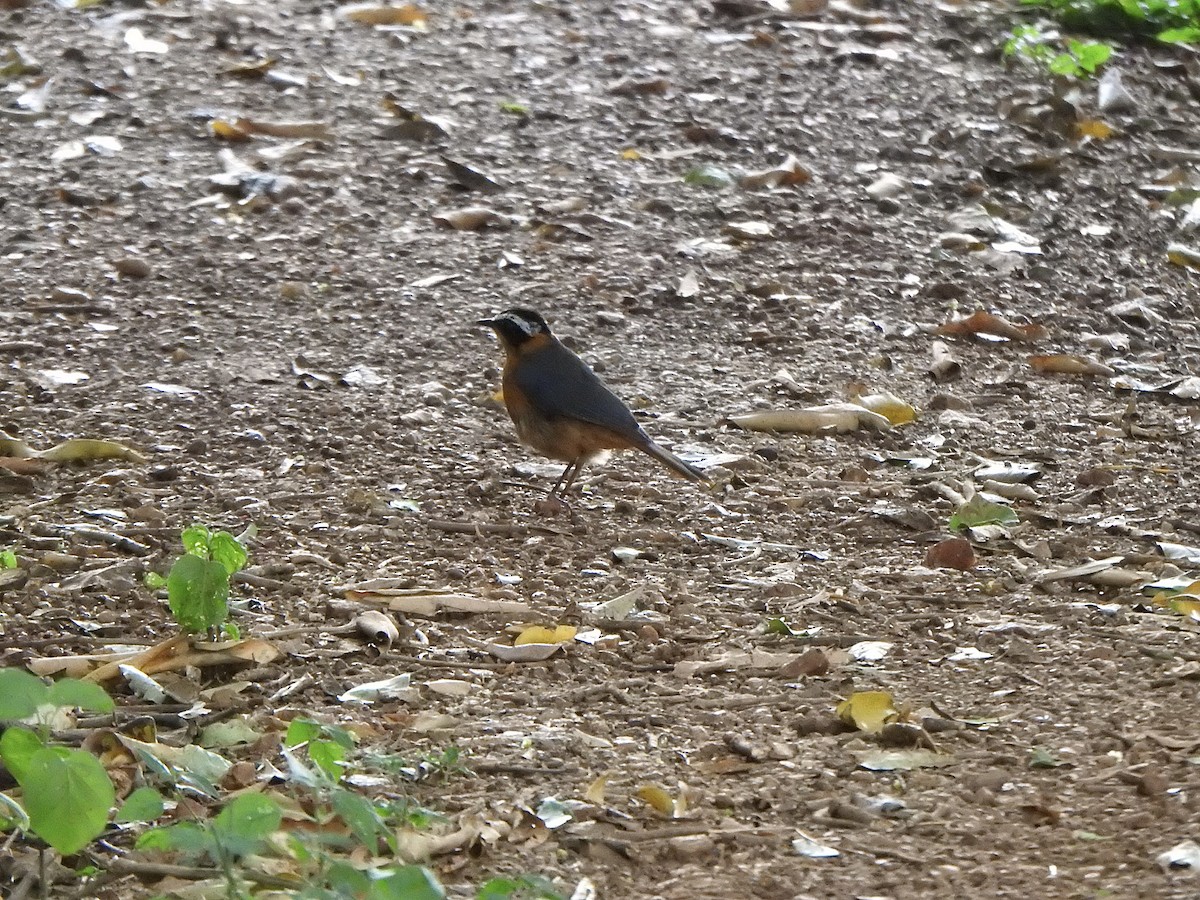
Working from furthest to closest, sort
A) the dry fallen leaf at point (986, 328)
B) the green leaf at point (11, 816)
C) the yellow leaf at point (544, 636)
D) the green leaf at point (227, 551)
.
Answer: the dry fallen leaf at point (986, 328), the yellow leaf at point (544, 636), the green leaf at point (227, 551), the green leaf at point (11, 816)

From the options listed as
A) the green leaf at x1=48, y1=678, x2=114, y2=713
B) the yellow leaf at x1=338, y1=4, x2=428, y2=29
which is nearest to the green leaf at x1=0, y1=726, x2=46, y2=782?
the green leaf at x1=48, y1=678, x2=114, y2=713

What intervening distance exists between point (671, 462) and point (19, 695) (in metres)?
3.02

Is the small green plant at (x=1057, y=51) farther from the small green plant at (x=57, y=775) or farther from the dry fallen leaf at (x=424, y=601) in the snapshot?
the small green plant at (x=57, y=775)

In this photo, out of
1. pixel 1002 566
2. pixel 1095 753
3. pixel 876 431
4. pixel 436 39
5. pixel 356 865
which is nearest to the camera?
pixel 356 865

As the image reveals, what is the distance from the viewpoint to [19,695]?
304 cm

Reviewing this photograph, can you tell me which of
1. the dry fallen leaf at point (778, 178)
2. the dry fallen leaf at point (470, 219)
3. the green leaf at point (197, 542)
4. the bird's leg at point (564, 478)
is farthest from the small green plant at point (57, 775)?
the dry fallen leaf at point (778, 178)

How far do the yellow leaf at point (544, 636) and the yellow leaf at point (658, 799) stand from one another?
94 centimetres

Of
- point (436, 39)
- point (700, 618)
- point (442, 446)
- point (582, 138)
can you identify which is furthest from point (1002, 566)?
point (436, 39)

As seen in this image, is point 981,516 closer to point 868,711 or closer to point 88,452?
point 868,711

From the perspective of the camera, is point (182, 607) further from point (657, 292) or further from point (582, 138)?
point (582, 138)

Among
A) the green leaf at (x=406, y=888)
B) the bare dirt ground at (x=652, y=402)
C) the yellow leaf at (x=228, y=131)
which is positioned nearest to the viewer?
the green leaf at (x=406, y=888)

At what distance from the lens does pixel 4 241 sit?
308 inches

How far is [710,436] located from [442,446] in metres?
1.01

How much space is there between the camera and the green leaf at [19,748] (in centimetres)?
308
